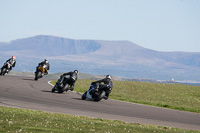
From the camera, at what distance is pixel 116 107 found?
81.0ft

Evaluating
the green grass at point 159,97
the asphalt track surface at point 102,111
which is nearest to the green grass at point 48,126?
the asphalt track surface at point 102,111

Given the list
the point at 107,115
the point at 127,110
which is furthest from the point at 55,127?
the point at 127,110

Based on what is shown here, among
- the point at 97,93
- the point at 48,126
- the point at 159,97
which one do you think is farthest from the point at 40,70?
the point at 48,126

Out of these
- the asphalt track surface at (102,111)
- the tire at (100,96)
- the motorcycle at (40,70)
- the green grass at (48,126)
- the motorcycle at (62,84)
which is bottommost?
the green grass at (48,126)

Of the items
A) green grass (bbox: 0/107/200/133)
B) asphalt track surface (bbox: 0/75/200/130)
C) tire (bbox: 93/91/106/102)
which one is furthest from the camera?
tire (bbox: 93/91/106/102)


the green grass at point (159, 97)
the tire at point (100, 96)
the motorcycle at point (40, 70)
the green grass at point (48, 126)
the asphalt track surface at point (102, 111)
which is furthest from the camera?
the motorcycle at point (40, 70)

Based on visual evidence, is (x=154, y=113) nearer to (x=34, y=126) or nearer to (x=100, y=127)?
(x=100, y=127)

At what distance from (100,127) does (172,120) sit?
265 inches

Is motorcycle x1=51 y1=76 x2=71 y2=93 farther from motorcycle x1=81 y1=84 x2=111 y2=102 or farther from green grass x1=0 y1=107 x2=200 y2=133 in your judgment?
green grass x1=0 y1=107 x2=200 y2=133

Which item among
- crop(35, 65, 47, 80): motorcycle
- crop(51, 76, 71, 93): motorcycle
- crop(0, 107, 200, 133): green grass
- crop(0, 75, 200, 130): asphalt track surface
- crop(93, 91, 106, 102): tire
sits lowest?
crop(0, 107, 200, 133): green grass

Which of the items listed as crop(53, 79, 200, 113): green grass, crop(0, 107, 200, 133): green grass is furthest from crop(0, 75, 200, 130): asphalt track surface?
crop(53, 79, 200, 113): green grass

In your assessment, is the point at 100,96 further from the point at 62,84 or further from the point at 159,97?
the point at 159,97

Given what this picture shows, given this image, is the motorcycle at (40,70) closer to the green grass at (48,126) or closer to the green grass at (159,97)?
A: the green grass at (159,97)

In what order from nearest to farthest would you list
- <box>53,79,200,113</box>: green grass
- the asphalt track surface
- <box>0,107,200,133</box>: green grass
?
<box>0,107,200,133</box>: green grass
the asphalt track surface
<box>53,79,200,113</box>: green grass
